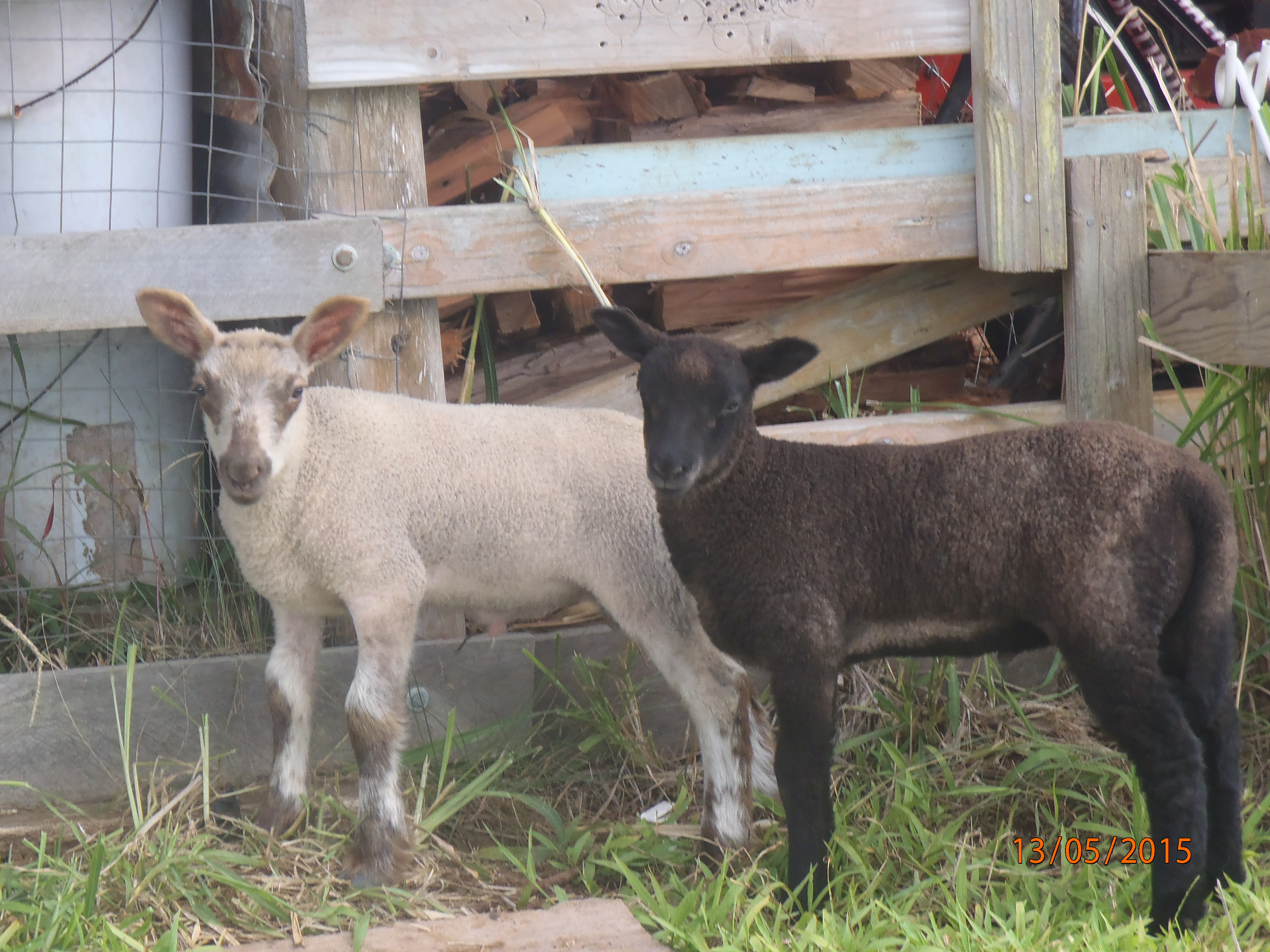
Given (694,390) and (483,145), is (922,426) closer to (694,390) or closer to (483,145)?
(694,390)

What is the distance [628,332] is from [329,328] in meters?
0.89

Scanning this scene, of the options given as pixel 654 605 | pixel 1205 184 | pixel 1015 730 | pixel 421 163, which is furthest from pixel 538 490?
pixel 1205 184

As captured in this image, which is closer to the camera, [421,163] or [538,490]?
[538,490]

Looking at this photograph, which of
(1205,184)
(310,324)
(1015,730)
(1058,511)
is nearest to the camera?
(1058,511)

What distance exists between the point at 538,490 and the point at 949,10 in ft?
7.14

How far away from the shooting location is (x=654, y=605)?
367 cm

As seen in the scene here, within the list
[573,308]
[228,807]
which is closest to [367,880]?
[228,807]

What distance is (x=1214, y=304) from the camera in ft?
12.2

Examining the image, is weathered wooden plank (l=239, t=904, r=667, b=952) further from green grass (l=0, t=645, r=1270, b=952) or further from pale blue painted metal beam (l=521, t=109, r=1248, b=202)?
pale blue painted metal beam (l=521, t=109, r=1248, b=202)

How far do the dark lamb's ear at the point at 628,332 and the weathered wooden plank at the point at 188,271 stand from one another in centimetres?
94

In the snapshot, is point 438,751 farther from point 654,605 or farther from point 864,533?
point 864,533

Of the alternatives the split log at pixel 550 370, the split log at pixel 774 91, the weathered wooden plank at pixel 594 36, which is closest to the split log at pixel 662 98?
the split log at pixel 774 91

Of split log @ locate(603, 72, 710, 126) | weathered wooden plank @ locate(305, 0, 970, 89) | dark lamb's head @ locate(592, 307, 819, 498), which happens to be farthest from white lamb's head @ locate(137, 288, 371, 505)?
split log @ locate(603, 72, 710, 126)

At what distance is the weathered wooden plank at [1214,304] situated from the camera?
11.5ft
